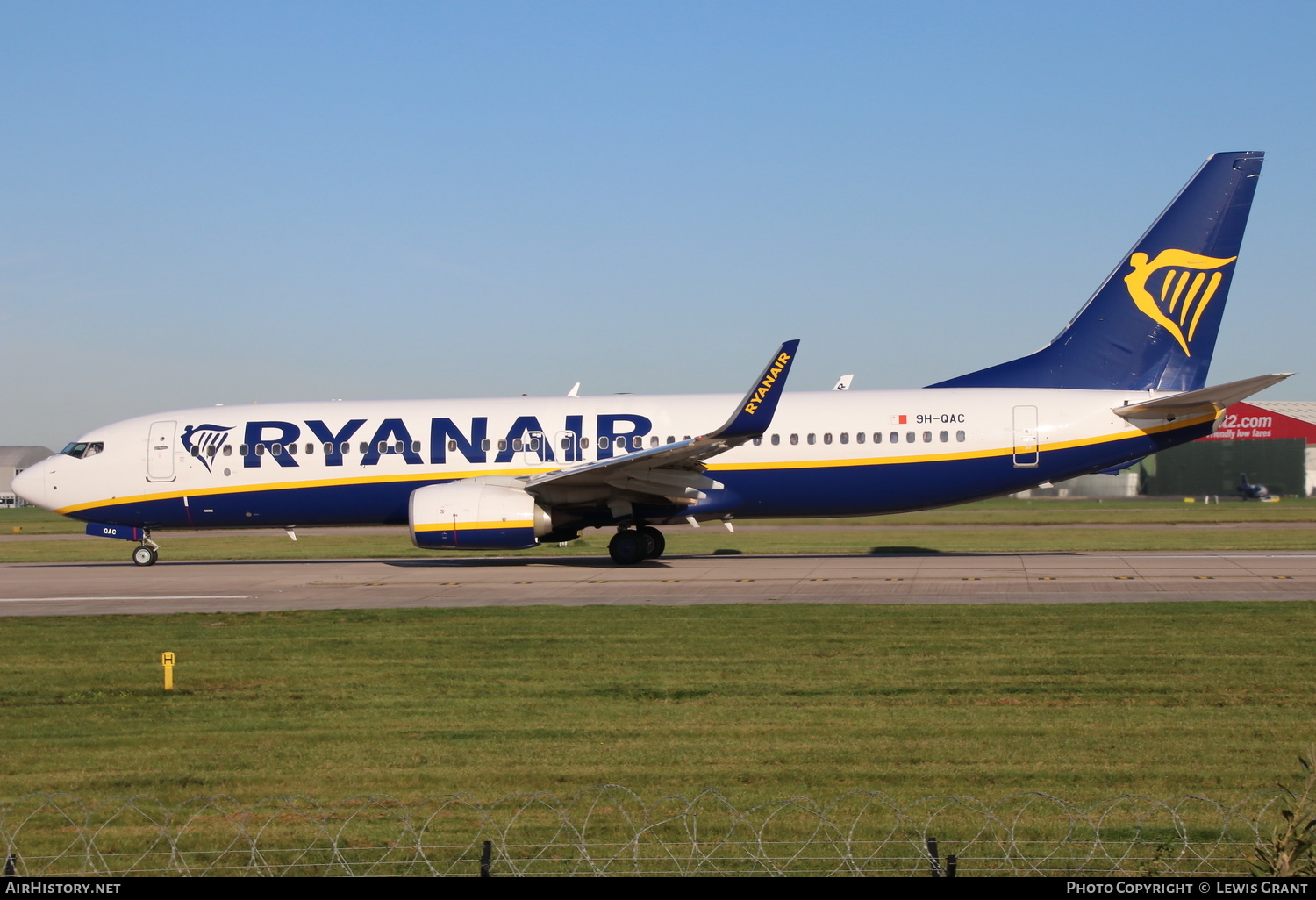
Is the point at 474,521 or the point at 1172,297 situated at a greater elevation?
the point at 1172,297

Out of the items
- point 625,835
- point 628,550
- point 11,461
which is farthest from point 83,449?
point 11,461

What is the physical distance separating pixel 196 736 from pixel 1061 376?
21896 millimetres

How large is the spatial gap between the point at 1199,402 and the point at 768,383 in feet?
30.5

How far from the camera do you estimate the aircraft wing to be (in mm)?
22469

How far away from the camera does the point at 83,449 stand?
91.7 ft

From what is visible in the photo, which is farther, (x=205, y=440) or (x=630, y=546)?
(x=205, y=440)

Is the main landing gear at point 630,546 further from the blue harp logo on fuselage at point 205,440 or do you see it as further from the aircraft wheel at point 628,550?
the blue harp logo on fuselage at point 205,440

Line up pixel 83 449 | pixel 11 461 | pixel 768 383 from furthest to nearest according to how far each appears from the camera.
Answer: pixel 11 461 → pixel 83 449 → pixel 768 383

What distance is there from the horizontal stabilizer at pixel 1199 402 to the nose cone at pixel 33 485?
25802 millimetres

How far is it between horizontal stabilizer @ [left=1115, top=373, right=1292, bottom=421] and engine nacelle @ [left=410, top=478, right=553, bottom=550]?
527 inches

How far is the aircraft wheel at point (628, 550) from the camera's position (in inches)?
1012

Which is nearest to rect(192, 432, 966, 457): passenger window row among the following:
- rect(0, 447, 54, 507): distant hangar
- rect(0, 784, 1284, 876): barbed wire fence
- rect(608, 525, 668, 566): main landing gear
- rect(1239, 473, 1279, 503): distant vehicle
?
rect(608, 525, 668, 566): main landing gear

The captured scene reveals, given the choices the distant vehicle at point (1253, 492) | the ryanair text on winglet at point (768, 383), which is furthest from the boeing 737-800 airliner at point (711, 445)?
the distant vehicle at point (1253, 492)

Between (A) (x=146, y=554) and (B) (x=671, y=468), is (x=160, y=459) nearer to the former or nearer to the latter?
(A) (x=146, y=554)
